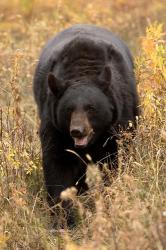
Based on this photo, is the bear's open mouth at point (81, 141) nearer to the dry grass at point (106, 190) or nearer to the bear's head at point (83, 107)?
the bear's head at point (83, 107)

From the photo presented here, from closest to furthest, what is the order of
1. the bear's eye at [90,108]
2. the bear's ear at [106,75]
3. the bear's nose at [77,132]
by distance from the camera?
the bear's nose at [77,132] < the bear's eye at [90,108] < the bear's ear at [106,75]

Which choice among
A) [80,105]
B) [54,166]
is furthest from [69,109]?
[54,166]

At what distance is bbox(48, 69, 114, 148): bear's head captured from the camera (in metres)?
6.52

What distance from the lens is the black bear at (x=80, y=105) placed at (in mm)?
6637

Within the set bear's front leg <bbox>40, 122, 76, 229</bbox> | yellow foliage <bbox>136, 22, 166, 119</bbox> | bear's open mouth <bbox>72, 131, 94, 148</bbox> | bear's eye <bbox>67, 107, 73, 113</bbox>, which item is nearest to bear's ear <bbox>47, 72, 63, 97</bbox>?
bear's eye <bbox>67, 107, 73, 113</bbox>

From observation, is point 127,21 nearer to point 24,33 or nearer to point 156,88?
point 24,33

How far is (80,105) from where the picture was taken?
6.59m

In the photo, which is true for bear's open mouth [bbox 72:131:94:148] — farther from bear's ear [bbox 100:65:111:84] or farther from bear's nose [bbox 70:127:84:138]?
bear's ear [bbox 100:65:111:84]

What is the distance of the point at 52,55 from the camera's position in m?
7.32

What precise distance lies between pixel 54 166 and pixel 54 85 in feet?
2.43

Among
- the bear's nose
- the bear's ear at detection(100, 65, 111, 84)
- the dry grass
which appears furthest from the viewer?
the bear's ear at detection(100, 65, 111, 84)

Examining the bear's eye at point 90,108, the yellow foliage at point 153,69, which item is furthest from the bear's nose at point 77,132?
the yellow foliage at point 153,69

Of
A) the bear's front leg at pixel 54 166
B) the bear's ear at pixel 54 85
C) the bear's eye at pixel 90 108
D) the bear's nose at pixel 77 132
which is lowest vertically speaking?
the bear's front leg at pixel 54 166

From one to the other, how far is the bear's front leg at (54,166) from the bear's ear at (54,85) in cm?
35
